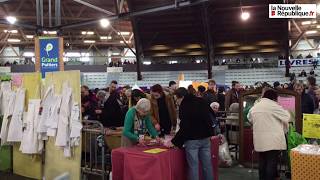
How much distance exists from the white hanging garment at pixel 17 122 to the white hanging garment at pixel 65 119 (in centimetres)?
118

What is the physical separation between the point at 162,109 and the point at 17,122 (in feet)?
8.32

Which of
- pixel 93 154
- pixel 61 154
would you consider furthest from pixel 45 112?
pixel 93 154

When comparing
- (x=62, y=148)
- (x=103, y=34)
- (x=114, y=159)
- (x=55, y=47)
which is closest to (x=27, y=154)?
(x=62, y=148)

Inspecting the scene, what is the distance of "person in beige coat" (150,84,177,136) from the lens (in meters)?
5.66

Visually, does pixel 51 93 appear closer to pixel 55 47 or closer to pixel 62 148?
pixel 62 148

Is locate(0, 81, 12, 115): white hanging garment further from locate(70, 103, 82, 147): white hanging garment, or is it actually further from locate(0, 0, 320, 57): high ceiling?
locate(0, 0, 320, 57): high ceiling

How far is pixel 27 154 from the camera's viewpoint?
645 centimetres

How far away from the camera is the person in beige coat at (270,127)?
203 inches

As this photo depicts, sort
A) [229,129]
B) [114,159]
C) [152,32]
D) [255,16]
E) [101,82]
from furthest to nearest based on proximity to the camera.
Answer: [101,82] → [152,32] → [255,16] → [229,129] → [114,159]

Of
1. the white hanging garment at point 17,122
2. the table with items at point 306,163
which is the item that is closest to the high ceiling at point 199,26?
the white hanging garment at point 17,122

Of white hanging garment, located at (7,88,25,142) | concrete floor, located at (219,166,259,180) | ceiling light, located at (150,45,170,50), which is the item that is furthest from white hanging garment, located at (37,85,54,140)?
ceiling light, located at (150,45,170,50)

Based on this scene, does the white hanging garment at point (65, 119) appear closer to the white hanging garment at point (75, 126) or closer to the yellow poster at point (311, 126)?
the white hanging garment at point (75, 126)

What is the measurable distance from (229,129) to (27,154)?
3.90m

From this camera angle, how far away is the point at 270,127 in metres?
5.17
